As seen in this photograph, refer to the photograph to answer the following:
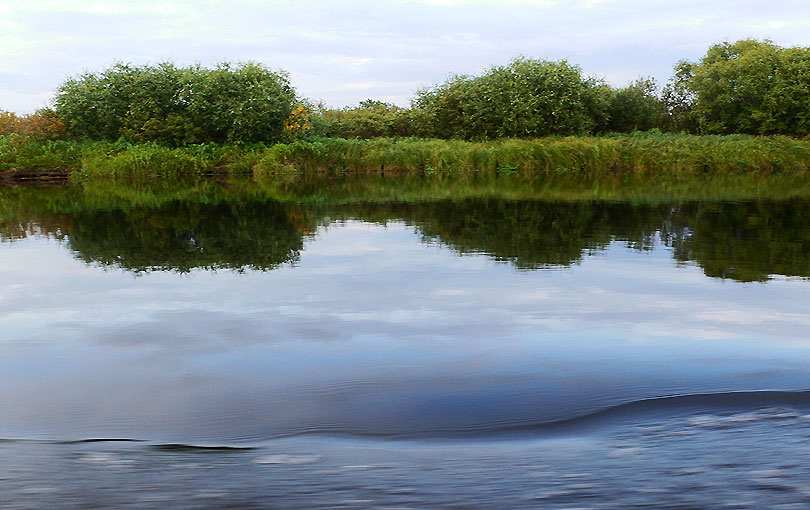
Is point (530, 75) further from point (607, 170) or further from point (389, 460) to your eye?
point (389, 460)

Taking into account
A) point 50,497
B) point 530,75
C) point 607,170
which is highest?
point 530,75

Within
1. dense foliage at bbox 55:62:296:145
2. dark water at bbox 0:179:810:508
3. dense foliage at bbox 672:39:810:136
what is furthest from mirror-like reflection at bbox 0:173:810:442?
dense foliage at bbox 672:39:810:136

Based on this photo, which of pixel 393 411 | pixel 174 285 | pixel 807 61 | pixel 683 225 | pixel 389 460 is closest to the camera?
pixel 389 460

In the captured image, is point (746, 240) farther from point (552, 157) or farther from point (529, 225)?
point (552, 157)

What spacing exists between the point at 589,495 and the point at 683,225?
9.17m

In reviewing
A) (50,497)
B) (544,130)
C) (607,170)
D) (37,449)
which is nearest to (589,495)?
(50,497)

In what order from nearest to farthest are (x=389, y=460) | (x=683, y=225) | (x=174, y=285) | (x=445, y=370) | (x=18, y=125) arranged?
1. (x=389, y=460)
2. (x=445, y=370)
3. (x=174, y=285)
4. (x=683, y=225)
5. (x=18, y=125)

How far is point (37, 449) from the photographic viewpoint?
3062mm

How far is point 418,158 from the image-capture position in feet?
97.6

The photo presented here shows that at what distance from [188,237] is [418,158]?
20.4 m

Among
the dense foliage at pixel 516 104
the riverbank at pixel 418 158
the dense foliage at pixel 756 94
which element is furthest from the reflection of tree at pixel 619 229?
the dense foliage at pixel 756 94

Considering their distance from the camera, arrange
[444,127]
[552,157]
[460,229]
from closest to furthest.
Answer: [460,229] < [552,157] < [444,127]

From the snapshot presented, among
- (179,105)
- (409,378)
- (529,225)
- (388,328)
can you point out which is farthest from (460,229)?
(179,105)

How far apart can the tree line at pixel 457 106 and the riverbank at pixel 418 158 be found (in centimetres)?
184
